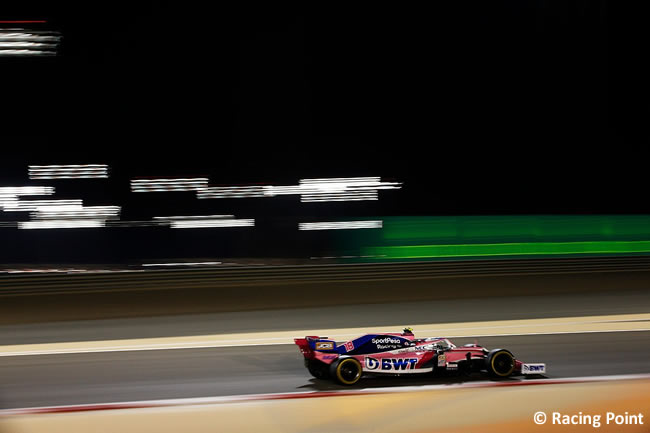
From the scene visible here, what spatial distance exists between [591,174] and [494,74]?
12.1m

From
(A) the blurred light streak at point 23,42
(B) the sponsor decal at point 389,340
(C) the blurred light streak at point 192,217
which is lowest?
(B) the sponsor decal at point 389,340

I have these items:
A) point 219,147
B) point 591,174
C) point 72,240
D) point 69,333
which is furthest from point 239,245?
point 219,147

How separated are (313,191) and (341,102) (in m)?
13.0

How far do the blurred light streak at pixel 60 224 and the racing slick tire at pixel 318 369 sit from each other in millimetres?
13603

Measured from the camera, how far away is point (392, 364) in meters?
6.30

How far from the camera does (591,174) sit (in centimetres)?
2547

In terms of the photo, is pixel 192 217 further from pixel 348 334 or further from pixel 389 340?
pixel 389 340

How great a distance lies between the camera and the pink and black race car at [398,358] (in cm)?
627

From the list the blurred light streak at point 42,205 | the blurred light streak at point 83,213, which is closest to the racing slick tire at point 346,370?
the blurred light streak at point 83,213

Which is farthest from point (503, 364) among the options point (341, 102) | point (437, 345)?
point (341, 102)

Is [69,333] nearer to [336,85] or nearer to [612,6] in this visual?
[612,6]

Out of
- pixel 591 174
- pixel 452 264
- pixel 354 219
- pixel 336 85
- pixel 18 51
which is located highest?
pixel 336 85

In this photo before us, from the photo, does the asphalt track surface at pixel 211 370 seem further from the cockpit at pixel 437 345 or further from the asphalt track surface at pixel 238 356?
the cockpit at pixel 437 345

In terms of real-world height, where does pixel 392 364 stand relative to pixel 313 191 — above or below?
below
